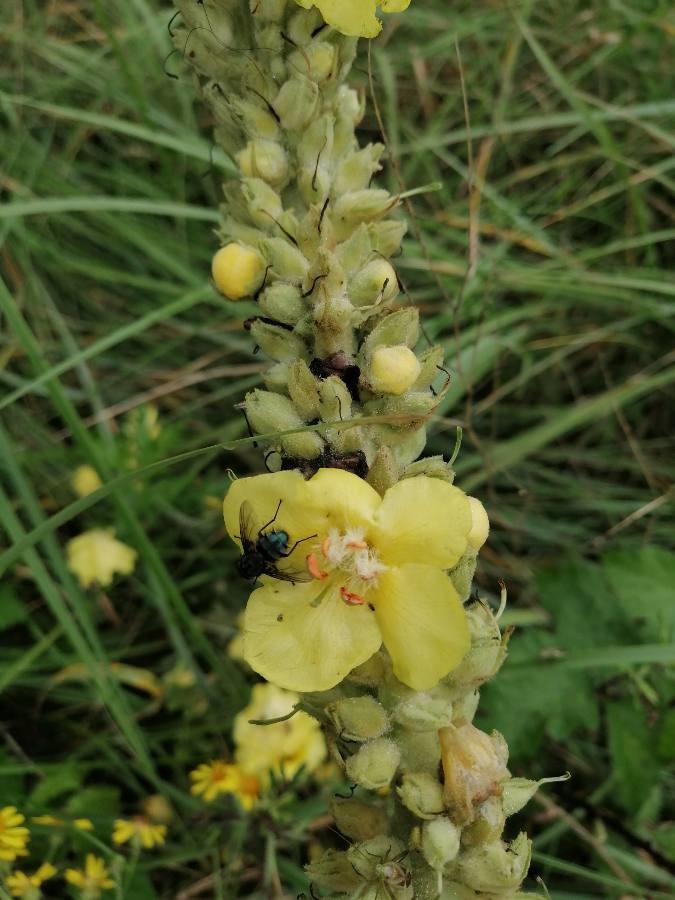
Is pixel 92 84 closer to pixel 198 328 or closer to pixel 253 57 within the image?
pixel 198 328

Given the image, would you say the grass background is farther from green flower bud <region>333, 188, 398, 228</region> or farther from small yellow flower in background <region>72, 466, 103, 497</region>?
green flower bud <region>333, 188, 398, 228</region>

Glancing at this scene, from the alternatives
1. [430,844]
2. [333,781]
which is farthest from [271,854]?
[430,844]

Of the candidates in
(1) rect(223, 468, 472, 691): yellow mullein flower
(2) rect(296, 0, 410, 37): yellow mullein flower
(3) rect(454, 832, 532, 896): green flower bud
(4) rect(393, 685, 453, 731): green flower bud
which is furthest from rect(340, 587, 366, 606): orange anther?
(2) rect(296, 0, 410, 37): yellow mullein flower

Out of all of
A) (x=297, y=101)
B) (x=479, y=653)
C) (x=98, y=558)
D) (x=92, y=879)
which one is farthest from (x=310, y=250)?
(x=98, y=558)

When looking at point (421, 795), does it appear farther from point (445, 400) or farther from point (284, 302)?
point (445, 400)

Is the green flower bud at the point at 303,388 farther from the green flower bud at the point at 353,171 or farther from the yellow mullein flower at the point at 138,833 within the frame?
the yellow mullein flower at the point at 138,833
